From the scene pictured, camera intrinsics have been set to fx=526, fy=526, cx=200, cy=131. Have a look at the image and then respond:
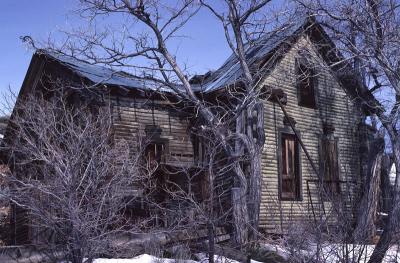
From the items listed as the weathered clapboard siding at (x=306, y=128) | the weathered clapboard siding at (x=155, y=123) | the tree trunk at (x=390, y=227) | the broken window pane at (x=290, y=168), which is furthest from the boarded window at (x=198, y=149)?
the tree trunk at (x=390, y=227)

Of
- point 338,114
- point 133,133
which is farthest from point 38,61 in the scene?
point 338,114

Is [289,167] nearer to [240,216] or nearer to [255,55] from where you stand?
[255,55]

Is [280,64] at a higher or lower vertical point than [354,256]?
higher

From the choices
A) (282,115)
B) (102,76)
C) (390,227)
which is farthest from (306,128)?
(390,227)

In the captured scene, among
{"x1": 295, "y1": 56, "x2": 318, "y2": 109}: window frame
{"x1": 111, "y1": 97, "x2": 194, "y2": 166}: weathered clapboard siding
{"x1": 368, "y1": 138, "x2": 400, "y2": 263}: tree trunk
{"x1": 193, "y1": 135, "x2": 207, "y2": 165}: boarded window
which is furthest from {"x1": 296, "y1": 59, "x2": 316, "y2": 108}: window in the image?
{"x1": 368, "y1": 138, "x2": 400, "y2": 263}: tree trunk

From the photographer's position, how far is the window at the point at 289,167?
16.5 m

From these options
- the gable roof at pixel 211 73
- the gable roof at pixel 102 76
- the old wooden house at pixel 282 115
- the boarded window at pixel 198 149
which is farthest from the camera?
the boarded window at pixel 198 149

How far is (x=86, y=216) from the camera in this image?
8.69 metres

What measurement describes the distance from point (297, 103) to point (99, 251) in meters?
10.1

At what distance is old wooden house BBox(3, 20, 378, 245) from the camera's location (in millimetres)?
15047

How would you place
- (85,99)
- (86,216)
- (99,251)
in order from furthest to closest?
1. (85,99)
2. (99,251)
3. (86,216)

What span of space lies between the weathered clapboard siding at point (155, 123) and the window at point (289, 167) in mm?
3002

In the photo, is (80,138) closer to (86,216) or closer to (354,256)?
(86,216)

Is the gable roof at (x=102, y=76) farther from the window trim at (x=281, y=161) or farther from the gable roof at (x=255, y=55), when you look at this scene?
the window trim at (x=281, y=161)
